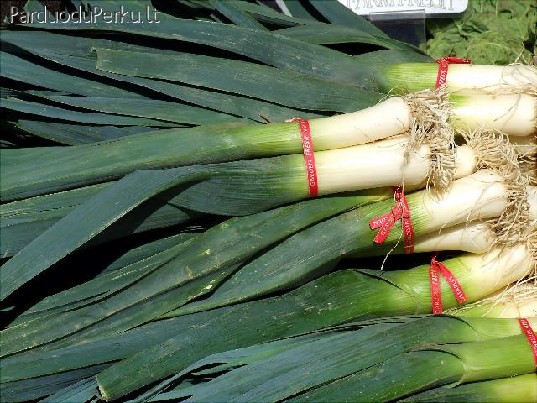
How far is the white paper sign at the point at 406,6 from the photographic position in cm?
223

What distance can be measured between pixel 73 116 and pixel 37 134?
0.13 m

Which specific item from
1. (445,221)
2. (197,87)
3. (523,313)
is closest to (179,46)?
(197,87)

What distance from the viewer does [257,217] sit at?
1.62 m

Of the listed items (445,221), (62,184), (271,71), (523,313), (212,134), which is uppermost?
(271,71)

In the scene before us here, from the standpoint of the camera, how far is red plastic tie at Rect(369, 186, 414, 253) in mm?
1682

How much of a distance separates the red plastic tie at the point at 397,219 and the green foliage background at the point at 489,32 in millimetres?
761

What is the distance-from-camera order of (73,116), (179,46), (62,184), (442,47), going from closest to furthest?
1. (62,184)
2. (73,116)
3. (179,46)
4. (442,47)

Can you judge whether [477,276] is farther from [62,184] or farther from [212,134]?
[62,184]

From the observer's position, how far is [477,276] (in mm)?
1771

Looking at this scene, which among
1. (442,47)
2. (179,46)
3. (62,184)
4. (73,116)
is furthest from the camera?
(442,47)

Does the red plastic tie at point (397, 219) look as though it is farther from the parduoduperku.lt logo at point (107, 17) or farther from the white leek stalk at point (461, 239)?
the parduoduperku.lt logo at point (107, 17)

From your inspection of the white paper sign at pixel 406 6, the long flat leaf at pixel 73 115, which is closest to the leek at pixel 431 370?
the long flat leaf at pixel 73 115

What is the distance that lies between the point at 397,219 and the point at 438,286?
20 centimetres

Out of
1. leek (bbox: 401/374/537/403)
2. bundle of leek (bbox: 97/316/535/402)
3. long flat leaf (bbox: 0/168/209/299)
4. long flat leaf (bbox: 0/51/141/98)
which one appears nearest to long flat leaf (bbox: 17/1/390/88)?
long flat leaf (bbox: 0/51/141/98)
